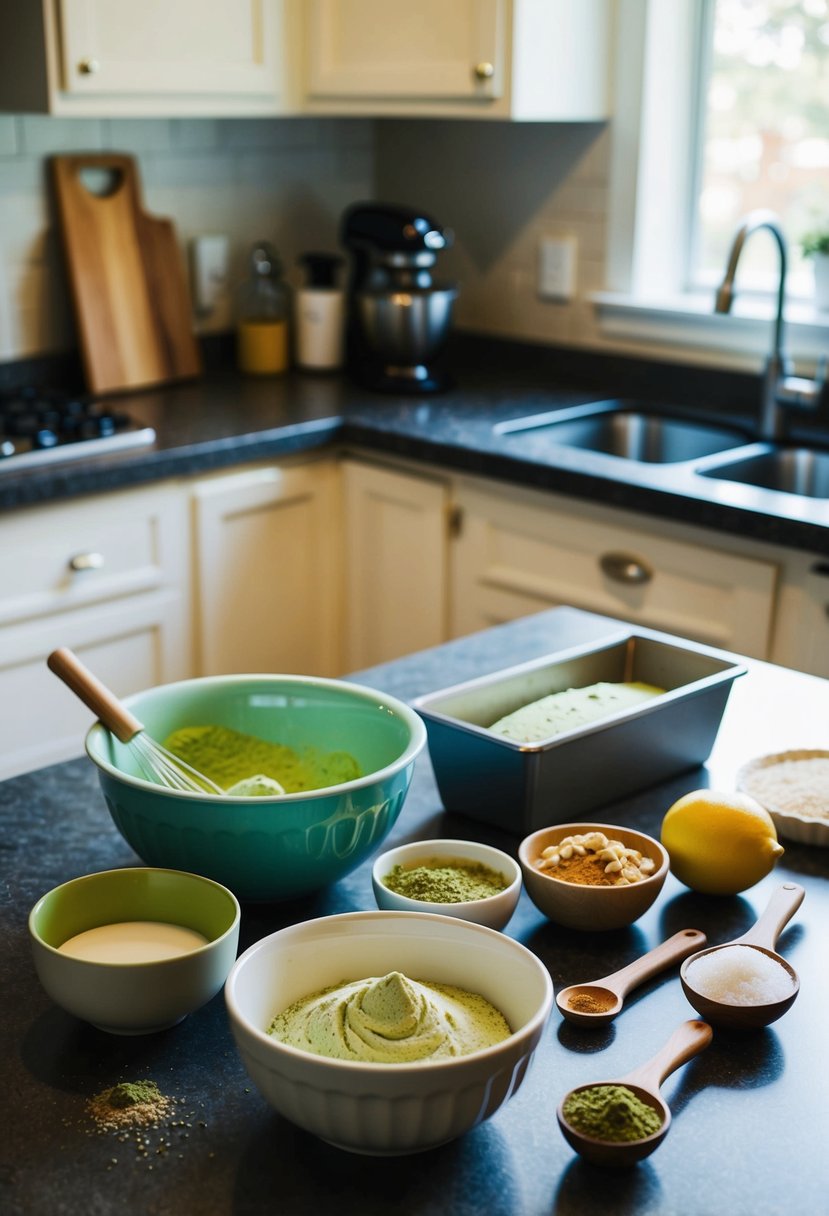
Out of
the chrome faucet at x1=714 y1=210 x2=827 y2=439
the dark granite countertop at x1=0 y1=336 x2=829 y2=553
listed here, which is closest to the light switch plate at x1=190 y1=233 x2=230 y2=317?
the dark granite countertop at x1=0 y1=336 x2=829 y2=553

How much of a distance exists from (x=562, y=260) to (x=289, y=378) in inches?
25.6

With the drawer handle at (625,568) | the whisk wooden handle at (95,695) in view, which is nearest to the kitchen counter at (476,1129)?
the whisk wooden handle at (95,695)

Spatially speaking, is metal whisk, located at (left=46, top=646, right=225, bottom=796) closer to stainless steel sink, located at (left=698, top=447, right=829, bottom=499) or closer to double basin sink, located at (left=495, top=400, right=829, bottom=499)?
double basin sink, located at (left=495, top=400, right=829, bottom=499)

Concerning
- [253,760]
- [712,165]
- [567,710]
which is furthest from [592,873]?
[712,165]

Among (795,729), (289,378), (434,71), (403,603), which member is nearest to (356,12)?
(434,71)

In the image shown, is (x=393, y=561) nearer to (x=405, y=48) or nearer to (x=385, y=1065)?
(x=405, y=48)

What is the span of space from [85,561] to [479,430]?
2.49ft

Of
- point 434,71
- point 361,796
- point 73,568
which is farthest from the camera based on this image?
point 434,71

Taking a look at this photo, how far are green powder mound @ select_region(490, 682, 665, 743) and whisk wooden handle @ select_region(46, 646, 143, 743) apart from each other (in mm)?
319

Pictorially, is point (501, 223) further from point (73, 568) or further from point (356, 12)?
point (73, 568)

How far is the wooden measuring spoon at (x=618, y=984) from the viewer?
3.08 feet

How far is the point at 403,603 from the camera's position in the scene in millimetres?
2738

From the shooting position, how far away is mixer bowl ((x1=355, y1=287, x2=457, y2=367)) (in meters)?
2.84

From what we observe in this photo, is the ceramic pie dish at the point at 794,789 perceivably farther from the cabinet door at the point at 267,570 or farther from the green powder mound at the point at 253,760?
the cabinet door at the point at 267,570
